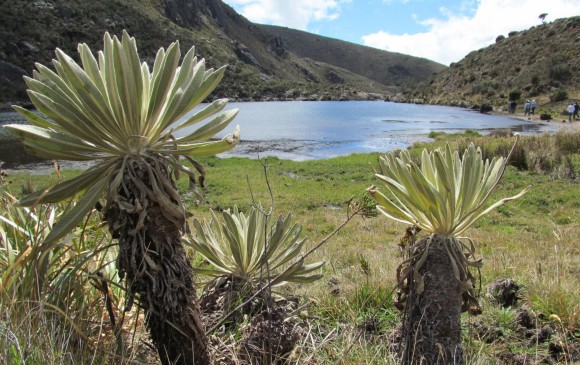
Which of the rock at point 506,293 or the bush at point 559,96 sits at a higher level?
the bush at point 559,96

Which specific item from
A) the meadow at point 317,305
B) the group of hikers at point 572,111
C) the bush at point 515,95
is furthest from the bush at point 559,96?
the meadow at point 317,305

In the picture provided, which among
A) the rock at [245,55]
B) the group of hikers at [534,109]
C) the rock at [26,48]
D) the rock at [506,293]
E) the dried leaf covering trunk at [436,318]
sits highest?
the rock at [245,55]

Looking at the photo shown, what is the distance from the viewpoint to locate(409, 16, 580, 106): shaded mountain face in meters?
53.7

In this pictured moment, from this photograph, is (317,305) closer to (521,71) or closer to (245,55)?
(521,71)

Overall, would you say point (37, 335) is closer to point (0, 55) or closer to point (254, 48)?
point (0, 55)

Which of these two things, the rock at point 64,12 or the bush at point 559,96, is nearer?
the bush at point 559,96

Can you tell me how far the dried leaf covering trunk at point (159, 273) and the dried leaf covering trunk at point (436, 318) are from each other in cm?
90

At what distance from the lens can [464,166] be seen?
77.2 inches

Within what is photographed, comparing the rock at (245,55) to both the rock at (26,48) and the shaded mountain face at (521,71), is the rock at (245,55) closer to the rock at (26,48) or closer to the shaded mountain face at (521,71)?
the shaded mountain face at (521,71)

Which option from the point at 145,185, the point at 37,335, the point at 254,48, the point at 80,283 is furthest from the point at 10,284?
the point at 254,48

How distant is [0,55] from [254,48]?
97.6m

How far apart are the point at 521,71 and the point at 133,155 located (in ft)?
238

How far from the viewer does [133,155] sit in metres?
1.66

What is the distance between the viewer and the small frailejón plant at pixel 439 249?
6.06 feet
